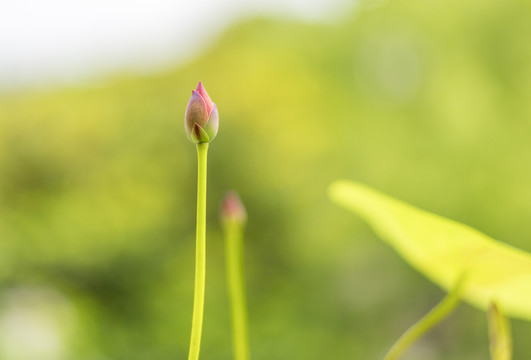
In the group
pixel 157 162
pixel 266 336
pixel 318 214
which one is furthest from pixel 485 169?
pixel 157 162

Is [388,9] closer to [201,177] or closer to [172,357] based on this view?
[172,357]

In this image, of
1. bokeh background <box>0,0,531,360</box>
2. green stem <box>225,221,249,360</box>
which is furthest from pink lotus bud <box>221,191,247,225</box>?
bokeh background <box>0,0,531,360</box>

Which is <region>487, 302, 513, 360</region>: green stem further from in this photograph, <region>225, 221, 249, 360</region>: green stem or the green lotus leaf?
<region>225, 221, 249, 360</region>: green stem

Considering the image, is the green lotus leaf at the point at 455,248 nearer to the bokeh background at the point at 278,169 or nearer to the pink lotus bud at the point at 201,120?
the pink lotus bud at the point at 201,120

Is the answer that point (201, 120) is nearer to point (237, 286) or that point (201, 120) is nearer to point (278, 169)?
point (237, 286)

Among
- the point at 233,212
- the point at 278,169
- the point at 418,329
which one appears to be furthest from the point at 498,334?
the point at 278,169
